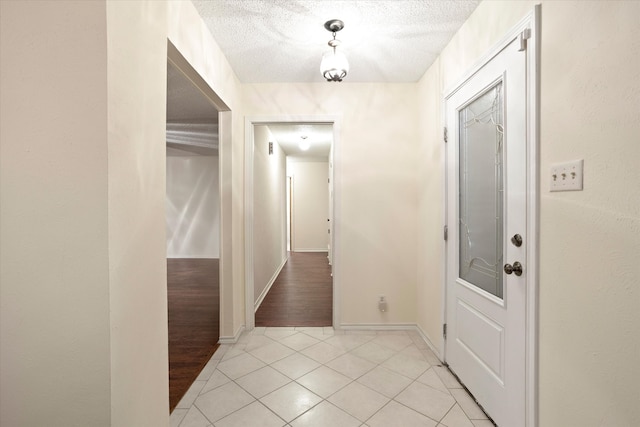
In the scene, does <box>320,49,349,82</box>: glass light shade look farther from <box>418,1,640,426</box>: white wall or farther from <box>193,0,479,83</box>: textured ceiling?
<box>418,1,640,426</box>: white wall

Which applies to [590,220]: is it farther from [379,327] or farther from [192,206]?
[192,206]

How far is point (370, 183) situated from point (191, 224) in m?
5.61

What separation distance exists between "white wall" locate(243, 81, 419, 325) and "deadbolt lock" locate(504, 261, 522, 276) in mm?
1361

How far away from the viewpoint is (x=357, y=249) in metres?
2.75

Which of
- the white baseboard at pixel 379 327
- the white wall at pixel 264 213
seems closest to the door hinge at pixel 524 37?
the white baseboard at pixel 379 327

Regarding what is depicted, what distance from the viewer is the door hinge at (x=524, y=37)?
1244 millimetres

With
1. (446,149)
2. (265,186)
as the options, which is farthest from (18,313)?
(265,186)

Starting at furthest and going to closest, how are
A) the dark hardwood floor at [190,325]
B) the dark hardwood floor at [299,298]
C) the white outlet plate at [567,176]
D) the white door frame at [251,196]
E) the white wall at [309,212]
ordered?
the white wall at [309,212] < the dark hardwood floor at [299,298] < the white door frame at [251,196] < the dark hardwood floor at [190,325] < the white outlet plate at [567,176]

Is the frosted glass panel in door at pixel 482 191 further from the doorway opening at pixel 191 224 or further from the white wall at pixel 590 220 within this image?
the doorway opening at pixel 191 224

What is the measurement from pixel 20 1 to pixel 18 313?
98cm

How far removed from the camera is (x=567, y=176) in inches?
42.4

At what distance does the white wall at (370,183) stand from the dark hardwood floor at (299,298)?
56 cm

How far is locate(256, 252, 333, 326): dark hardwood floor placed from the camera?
3037 millimetres

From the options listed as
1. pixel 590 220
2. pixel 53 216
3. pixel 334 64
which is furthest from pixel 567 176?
pixel 53 216
